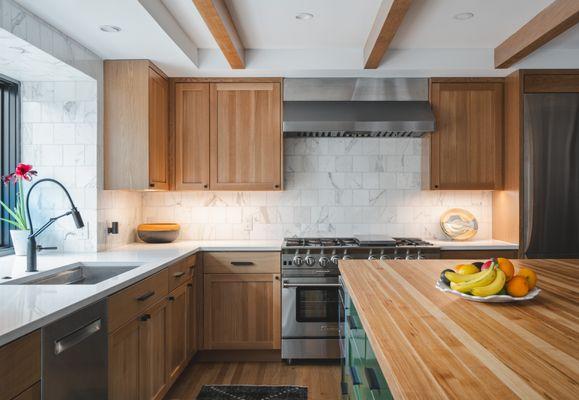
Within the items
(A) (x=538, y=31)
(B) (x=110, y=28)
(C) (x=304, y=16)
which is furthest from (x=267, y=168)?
(A) (x=538, y=31)

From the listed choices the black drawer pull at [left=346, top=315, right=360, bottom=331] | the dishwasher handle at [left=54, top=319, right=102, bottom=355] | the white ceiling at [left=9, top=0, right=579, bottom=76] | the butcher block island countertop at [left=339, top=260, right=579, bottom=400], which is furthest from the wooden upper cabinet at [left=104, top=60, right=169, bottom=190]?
the butcher block island countertop at [left=339, top=260, right=579, bottom=400]

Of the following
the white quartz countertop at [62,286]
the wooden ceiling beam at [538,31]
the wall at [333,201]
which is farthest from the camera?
the wall at [333,201]

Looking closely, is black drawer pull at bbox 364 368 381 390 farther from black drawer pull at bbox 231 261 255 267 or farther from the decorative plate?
the decorative plate

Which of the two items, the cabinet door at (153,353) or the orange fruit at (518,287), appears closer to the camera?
the orange fruit at (518,287)

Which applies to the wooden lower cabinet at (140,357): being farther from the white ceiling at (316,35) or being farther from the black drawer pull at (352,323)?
the white ceiling at (316,35)

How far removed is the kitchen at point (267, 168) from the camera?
2480mm

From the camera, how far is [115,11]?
2.45 m

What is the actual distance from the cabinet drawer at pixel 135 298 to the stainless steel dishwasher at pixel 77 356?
0.09 m

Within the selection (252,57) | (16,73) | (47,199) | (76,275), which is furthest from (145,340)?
(252,57)

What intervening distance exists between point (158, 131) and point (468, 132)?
2.56m

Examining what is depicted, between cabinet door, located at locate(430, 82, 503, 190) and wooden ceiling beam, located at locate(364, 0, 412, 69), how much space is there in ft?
2.45

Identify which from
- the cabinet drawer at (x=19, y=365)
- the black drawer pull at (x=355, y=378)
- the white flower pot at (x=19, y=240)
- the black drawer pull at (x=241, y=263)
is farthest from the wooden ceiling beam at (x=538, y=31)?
the white flower pot at (x=19, y=240)

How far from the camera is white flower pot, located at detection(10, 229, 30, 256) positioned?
109 inches

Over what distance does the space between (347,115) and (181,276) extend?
1.83 meters
